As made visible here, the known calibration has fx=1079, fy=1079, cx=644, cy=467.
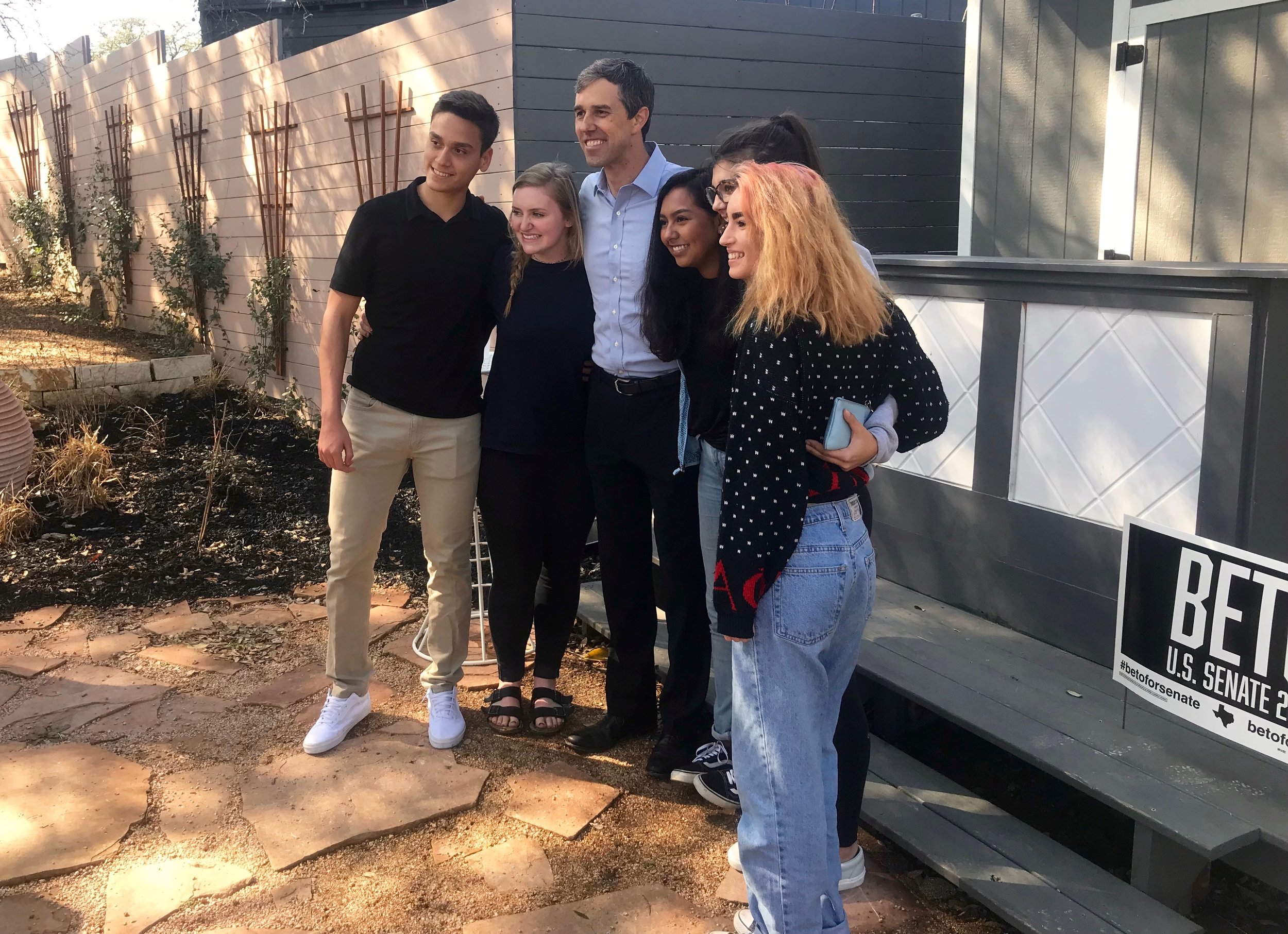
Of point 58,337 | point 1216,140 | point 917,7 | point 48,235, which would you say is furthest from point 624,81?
point 48,235

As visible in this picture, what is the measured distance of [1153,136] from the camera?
399 centimetres

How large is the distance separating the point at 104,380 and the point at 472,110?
5.92 meters

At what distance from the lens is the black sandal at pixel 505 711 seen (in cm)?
339

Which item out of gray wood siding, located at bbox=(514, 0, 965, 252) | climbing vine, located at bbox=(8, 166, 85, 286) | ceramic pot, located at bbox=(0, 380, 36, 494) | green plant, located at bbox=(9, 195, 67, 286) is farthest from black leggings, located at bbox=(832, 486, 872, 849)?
green plant, located at bbox=(9, 195, 67, 286)

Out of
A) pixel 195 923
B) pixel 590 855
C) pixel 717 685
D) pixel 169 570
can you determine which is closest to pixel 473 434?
pixel 717 685

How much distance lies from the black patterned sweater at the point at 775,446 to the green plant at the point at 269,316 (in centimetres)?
631

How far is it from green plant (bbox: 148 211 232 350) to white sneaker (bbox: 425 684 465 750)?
20.2 feet

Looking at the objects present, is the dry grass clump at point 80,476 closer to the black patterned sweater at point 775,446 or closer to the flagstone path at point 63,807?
the flagstone path at point 63,807

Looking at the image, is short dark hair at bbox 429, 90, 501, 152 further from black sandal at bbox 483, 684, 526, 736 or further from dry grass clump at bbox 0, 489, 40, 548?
dry grass clump at bbox 0, 489, 40, 548

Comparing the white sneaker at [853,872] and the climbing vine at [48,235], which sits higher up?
the climbing vine at [48,235]

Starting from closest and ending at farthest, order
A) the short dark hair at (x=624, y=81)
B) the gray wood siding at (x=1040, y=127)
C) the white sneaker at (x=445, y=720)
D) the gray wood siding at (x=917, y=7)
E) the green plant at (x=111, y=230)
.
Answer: the short dark hair at (x=624, y=81)
the white sneaker at (x=445, y=720)
the gray wood siding at (x=1040, y=127)
the green plant at (x=111, y=230)
the gray wood siding at (x=917, y=7)

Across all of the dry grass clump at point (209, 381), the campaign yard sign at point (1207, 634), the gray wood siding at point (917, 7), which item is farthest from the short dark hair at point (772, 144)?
the gray wood siding at point (917, 7)

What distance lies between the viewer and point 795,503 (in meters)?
1.89

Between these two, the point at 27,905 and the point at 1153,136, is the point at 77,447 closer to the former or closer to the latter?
the point at 27,905
